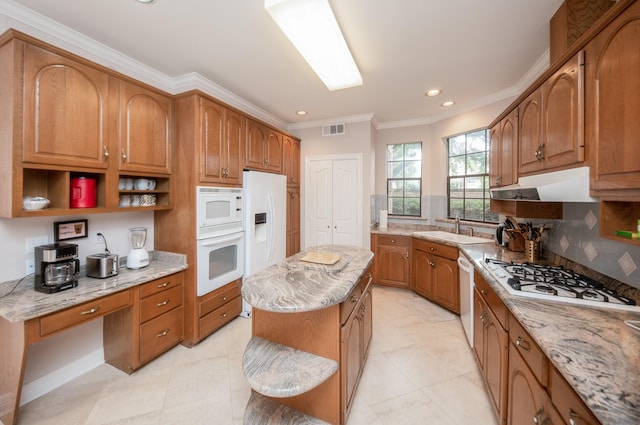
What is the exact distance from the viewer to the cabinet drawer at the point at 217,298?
2445 millimetres

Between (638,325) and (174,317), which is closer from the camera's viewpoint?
(638,325)

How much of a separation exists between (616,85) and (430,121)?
10.1ft

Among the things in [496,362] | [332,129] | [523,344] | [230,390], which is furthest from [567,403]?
[332,129]

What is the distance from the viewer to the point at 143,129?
2.18m

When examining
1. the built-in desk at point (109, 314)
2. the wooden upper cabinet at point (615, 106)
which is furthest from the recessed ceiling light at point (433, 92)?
the built-in desk at point (109, 314)

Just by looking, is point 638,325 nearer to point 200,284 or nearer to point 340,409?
point 340,409

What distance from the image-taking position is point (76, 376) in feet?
6.55

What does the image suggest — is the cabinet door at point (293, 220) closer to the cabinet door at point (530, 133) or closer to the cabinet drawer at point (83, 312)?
the cabinet drawer at point (83, 312)

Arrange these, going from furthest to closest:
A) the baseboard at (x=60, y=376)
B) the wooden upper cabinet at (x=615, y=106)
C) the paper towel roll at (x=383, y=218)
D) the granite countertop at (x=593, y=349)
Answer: the paper towel roll at (x=383, y=218) < the baseboard at (x=60, y=376) < the wooden upper cabinet at (x=615, y=106) < the granite countertop at (x=593, y=349)

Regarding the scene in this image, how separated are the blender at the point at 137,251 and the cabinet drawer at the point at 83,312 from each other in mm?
347

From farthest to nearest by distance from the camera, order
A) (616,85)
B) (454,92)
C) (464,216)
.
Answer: (464,216)
(454,92)
(616,85)

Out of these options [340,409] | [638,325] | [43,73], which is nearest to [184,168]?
[43,73]

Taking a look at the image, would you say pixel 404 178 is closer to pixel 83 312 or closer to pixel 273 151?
pixel 273 151

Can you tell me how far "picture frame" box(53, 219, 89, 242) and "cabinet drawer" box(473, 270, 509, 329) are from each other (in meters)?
3.14
